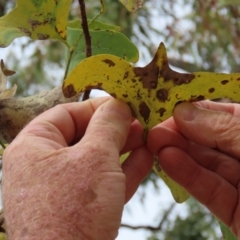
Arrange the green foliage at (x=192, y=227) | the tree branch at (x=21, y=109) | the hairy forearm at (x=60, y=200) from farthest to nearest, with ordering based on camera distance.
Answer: the green foliage at (x=192, y=227) < the tree branch at (x=21, y=109) < the hairy forearm at (x=60, y=200)

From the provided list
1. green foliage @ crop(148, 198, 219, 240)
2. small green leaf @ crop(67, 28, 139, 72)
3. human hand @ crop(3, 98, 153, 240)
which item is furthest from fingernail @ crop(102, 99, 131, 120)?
green foliage @ crop(148, 198, 219, 240)

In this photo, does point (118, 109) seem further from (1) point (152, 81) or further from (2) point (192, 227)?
(2) point (192, 227)

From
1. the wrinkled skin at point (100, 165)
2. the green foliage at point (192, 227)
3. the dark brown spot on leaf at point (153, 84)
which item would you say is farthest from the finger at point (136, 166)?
the green foliage at point (192, 227)

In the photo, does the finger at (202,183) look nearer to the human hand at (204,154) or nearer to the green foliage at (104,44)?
the human hand at (204,154)

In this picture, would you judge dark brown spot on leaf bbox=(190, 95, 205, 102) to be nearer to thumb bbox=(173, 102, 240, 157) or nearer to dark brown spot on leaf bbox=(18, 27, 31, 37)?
thumb bbox=(173, 102, 240, 157)

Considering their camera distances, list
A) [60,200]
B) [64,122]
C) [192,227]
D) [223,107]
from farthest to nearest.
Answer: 1. [192,227]
2. [223,107]
3. [64,122]
4. [60,200]

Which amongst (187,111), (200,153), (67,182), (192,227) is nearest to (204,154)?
(200,153)
